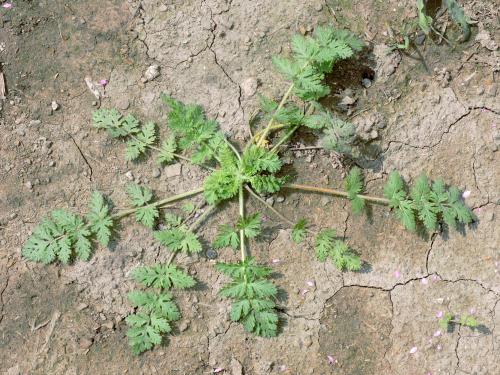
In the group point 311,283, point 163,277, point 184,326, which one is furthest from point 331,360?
point 163,277

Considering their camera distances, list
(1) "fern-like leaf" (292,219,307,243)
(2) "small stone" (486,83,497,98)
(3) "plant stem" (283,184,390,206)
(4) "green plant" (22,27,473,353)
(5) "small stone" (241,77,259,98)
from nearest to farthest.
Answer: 1. (4) "green plant" (22,27,473,353)
2. (1) "fern-like leaf" (292,219,307,243)
3. (3) "plant stem" (283,184,390,206)
4. (5) "small stone" (241,77,259,98)
5. (2) "small stone" (486,83,497,98)

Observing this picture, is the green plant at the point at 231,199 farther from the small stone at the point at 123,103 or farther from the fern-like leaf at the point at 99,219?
the small stone at the point at 123,103

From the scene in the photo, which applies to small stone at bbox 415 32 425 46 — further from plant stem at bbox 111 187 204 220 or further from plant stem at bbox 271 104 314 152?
plant stem at bbox 111 187 204 220

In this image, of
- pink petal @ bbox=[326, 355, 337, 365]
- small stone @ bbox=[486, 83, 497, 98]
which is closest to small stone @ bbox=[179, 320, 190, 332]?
pink petal @ bbox=[326, 355, 337, 365]

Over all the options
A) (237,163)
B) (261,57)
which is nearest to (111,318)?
(237,163)

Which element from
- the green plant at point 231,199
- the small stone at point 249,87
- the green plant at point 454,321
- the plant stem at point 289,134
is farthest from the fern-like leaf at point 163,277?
the green plant at point 454,321

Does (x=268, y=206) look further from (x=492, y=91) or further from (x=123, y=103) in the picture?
(x=492, y=91)

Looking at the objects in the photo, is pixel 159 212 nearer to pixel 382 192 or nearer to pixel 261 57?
pixel 261 57
